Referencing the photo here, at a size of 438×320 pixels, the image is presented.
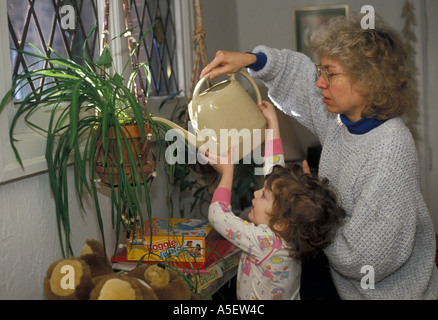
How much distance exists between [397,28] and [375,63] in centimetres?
227

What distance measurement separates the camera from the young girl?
3.86 ft

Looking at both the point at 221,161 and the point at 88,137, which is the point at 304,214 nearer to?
the point at 221,161

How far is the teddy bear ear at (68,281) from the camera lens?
2.82ft

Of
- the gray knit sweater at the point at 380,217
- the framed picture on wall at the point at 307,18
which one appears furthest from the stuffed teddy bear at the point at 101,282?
the framed picture on wall at the point at 307,18

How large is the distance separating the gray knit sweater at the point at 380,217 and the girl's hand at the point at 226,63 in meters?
0.32

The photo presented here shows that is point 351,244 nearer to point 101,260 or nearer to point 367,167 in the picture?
point 367,167

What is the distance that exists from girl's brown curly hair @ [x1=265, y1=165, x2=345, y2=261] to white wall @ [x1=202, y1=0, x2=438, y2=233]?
199cm

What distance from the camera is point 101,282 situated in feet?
2.76

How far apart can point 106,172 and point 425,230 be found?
32.7 inches

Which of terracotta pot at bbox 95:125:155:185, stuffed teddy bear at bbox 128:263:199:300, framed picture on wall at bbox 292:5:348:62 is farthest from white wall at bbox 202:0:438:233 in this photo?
stuffed teddy bear at bbox 128:263:199:300
